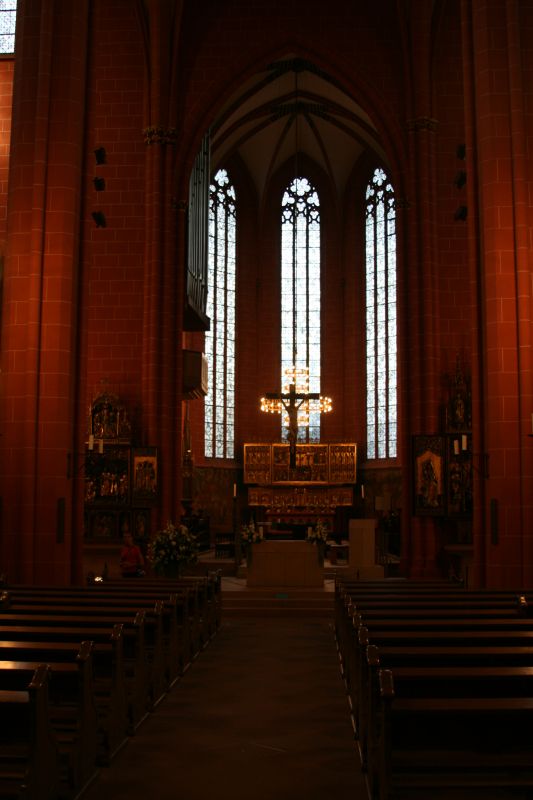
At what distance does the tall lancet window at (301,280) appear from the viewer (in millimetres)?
35438

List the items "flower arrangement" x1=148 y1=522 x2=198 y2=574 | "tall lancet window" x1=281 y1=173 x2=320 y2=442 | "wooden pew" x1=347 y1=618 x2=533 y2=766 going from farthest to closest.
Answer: "tall lancet window" x1=281 y1=173 x2=320 y2=442 < "flower arrangement" x1=148 y1=522 x2=198 y2=574 < "wooden pew" x1=347 y1=618 x2=533 y2=766

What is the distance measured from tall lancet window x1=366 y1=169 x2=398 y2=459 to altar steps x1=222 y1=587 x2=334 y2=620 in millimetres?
15539

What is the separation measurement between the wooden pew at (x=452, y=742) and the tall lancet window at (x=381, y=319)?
2733cm

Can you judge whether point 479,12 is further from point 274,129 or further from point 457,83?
point 274,129

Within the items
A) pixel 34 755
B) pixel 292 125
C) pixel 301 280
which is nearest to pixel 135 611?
pixel 34 755

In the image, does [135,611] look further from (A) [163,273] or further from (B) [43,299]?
(A) [163,273]

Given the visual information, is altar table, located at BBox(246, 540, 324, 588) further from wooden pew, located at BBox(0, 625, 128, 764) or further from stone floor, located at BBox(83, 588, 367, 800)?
wooden pew, located at BBox(0, 625, 128, 764)

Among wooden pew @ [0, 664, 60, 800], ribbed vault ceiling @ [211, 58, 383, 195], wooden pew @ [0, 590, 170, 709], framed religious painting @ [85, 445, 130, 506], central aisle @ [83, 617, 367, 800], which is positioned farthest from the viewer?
ribbed vault ceiling @ [211, 58, 383, 195]

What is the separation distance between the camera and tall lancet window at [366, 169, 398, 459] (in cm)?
3322

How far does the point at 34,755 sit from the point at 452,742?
245cm

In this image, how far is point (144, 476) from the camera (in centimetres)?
2195

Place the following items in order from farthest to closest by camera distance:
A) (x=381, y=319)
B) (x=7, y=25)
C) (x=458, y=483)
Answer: (x=381, y=319)
(x=7, y=25)
(x=458, y=483)

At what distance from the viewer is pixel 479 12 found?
47.6 ft

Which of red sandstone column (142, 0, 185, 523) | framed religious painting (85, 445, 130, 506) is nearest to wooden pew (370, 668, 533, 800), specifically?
framed religious painting (85, 445, 130, 506)
